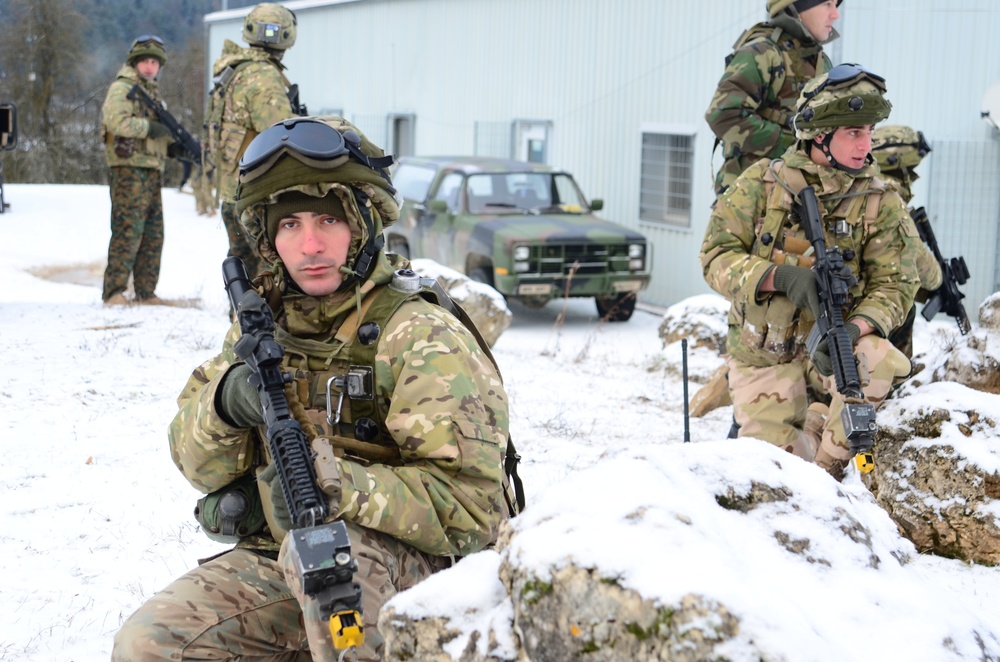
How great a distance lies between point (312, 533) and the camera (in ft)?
6.73

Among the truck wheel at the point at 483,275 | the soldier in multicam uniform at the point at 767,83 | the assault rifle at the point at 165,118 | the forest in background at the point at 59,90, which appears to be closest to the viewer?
the soldier in multicam uniform at the point at 767,83

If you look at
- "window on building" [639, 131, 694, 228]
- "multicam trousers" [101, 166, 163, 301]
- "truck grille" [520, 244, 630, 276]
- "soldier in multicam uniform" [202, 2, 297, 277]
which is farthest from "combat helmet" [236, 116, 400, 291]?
"window on building" [639, 131, 694, 228]

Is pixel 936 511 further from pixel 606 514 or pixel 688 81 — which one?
pixel 688 81

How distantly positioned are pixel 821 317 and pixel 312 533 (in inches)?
107

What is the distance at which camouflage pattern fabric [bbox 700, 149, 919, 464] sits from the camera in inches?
178

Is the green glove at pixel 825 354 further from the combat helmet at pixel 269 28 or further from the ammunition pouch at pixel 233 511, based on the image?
the combat helmet at pixel 269 28

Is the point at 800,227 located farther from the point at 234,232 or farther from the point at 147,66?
the point at 147,66

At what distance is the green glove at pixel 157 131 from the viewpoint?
9.23m

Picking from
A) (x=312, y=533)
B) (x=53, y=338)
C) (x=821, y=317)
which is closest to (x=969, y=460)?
(x=821, y=317)

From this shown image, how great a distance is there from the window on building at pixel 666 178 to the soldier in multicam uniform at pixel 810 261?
785 centimetres

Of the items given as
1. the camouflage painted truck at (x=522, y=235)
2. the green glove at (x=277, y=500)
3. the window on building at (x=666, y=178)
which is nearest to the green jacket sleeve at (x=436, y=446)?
the green glove at (x=277, y=500)

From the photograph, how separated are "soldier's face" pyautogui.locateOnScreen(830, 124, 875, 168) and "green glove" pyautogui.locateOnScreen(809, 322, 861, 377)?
655mm

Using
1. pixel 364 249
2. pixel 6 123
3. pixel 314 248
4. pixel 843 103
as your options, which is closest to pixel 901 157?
pixel 843 103

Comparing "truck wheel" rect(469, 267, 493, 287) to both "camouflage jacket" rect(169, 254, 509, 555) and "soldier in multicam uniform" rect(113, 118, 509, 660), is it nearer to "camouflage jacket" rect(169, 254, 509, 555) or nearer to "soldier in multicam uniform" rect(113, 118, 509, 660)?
"soldier in multicam uniform" rect(113, 118, 509, 660)
